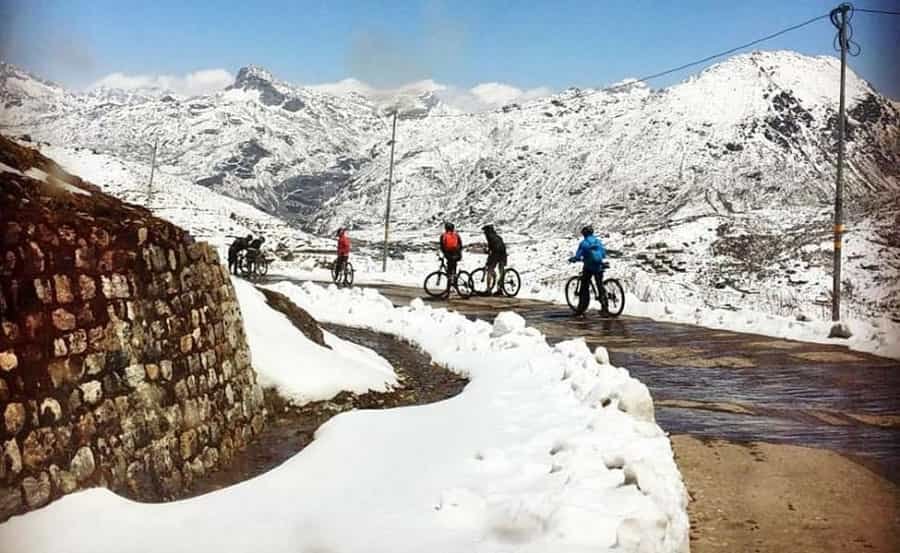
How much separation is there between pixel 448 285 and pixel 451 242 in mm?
1210

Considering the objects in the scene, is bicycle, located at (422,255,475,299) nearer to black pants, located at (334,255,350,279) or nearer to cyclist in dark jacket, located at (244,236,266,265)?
black pants, located at (334,255,350,279)

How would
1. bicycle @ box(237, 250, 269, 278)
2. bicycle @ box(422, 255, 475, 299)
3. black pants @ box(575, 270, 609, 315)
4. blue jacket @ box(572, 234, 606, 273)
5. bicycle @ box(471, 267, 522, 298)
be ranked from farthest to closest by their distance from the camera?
bicycle @ box(237, 250, 269, 278) < bicycle @ box(471, 267, 522, 298) < bicycle @ box(422, 255, 475, 299) < black pants @ box(575, 270, 609, 315) < blue jacket @ box(572, 234, 606, 273)

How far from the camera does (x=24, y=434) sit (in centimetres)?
354

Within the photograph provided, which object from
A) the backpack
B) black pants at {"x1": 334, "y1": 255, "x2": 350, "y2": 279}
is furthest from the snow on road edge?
black pants at {"x1": 334, "y1": 255, "x2": 350, "y2": 279}

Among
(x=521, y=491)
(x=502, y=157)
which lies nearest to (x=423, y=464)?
(x=521, y=491)

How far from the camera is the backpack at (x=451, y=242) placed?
20766 mm

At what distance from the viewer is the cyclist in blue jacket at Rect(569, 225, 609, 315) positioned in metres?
16.2

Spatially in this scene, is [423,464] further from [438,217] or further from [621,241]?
[438,217]

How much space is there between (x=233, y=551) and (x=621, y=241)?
5014 cm

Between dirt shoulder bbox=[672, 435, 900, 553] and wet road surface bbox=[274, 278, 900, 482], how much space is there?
0.39 m

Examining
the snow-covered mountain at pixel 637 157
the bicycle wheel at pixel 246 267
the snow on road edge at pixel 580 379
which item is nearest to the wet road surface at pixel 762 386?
the snow on road edge at pixel 580 379

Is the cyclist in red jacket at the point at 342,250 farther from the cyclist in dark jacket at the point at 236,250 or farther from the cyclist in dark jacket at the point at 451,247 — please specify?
the cyclist in dark jacket at the point at 451,247

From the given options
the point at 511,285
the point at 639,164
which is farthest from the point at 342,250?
the point at 639,164

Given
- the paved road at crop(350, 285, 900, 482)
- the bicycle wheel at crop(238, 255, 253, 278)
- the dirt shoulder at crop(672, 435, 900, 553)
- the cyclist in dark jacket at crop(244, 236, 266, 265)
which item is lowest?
the dirt shoulder at crop(672, 435, 900, 553)
